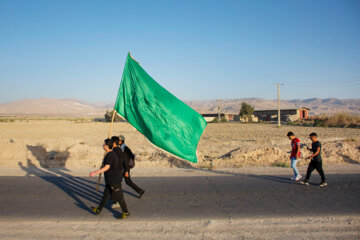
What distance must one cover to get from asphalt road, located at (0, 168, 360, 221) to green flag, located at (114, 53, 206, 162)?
120cm

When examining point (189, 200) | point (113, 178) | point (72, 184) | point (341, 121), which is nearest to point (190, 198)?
point (189, 200)

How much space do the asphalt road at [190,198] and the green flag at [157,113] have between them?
1.20 metres

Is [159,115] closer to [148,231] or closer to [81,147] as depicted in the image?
[148,231]

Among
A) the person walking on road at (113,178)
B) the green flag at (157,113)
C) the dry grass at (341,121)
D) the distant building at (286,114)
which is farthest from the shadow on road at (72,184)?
the distant building at (286,114)

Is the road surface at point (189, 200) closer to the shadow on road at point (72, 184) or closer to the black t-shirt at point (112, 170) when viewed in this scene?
the shadow on road at point (72, 184)

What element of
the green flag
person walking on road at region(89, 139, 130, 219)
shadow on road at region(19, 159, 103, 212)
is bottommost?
shadow on road at region(19, 159, 103, 212)

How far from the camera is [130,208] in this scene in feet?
19.4

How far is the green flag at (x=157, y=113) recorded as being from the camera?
20.3ft

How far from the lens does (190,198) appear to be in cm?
656

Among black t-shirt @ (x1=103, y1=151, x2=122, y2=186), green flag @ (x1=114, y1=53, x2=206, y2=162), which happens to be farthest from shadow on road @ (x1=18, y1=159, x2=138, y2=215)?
green flag @ (x1=114, y1=53, x2=206, y2=162)

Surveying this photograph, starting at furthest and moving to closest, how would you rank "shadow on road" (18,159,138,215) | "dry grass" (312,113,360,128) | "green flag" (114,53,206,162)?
"dry grass" (312,113,360,128)
"shadow on road" (18,159,138,215)
"green flag" (114,53,206,162)

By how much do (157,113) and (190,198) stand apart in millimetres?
2131

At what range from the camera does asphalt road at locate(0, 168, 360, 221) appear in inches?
218

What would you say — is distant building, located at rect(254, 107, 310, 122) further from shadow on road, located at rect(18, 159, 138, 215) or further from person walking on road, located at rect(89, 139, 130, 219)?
person walking on road, located at rect(89, 139, 130, 219)
